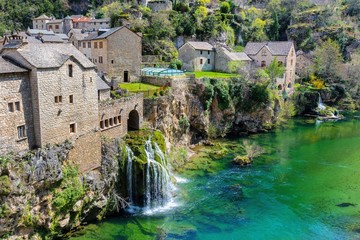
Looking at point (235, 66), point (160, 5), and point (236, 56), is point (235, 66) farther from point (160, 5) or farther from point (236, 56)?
point (160, 5)

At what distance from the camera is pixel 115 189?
30.3 metres

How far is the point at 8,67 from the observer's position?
2334 centimetres

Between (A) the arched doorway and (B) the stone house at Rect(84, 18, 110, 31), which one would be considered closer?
(A) the arched doorway

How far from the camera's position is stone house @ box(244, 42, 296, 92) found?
6875 cm

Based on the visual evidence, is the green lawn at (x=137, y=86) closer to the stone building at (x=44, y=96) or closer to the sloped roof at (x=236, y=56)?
the stone building at (x=44, y=96)

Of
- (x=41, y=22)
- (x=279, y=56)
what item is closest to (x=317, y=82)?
(x=279, y=56)

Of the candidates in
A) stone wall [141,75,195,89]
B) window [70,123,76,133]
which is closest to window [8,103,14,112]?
window [70,123,76,133]

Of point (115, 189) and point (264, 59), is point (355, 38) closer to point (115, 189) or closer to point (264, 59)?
point (264, 59)

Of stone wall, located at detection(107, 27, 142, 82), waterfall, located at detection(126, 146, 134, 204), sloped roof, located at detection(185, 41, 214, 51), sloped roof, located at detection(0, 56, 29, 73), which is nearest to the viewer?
sloped roof, located at detection(0, 56, 29, 73)

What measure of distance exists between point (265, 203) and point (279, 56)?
146 feet

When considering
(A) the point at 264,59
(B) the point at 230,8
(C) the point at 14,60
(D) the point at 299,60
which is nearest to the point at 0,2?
(B) the point at 230,8

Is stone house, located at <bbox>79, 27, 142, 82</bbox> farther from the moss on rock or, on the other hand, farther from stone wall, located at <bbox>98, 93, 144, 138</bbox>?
the moss on rock

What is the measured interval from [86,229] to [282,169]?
77.9ft

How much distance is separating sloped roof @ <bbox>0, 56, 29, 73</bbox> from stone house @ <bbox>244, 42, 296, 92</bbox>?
52830 mm
